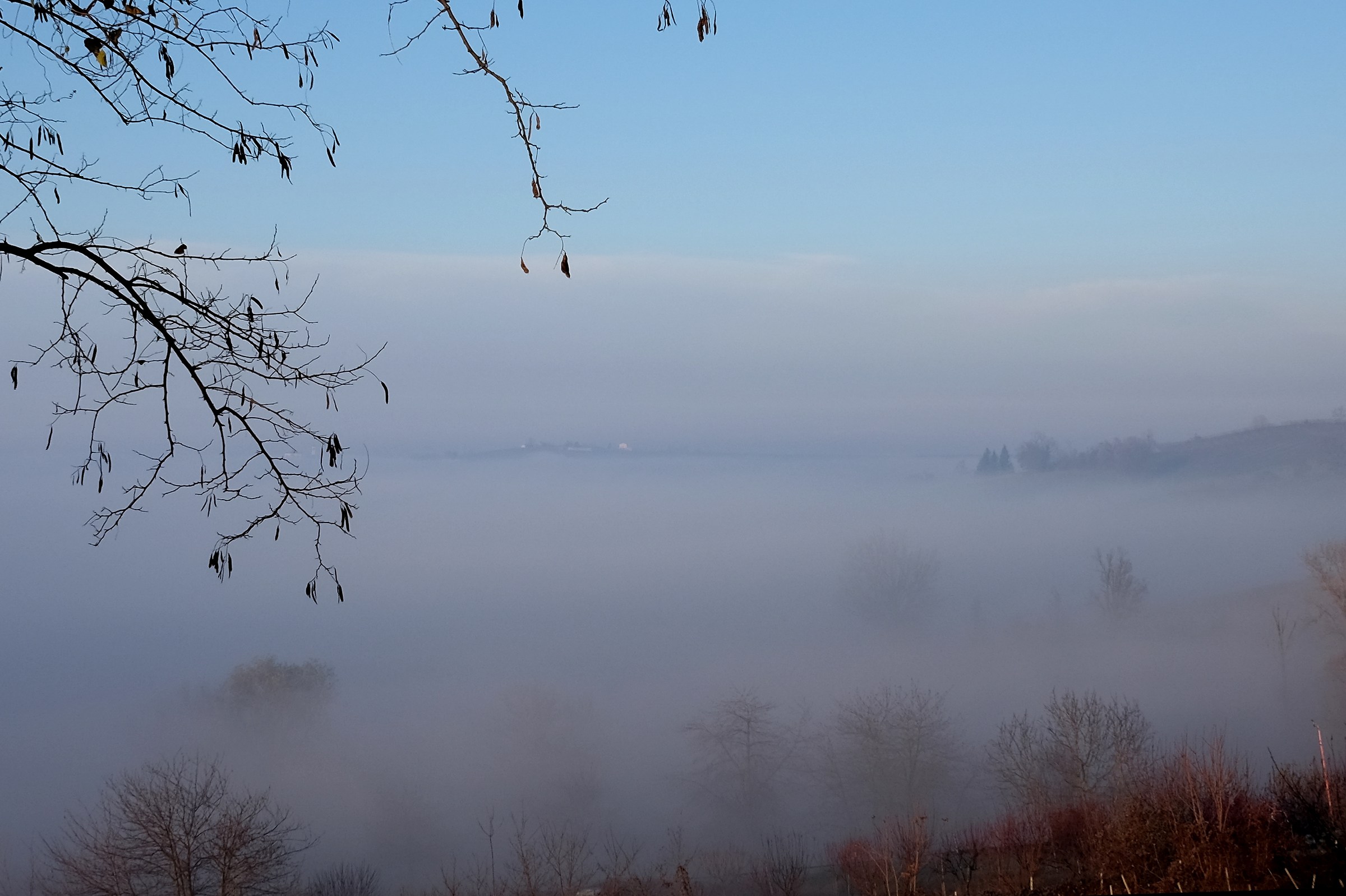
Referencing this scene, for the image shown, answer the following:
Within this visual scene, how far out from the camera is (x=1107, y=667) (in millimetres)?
89875

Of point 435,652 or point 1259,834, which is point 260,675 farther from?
point 1259,834

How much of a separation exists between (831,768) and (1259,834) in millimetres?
50063

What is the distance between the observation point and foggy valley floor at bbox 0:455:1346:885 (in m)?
69.9

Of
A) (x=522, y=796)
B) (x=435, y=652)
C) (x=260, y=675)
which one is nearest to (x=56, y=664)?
(x=435, y=652)

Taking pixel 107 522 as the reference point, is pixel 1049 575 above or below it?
below

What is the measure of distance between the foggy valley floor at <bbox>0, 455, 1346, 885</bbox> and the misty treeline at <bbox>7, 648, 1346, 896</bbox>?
1095 millimetres

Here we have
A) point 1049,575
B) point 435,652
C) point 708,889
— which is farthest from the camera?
point 1049,575

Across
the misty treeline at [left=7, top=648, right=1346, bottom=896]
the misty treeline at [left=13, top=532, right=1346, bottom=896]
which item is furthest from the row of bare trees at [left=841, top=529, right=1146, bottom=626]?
the misty treeline at [left=7, top=648, right=1346, bottom=896]

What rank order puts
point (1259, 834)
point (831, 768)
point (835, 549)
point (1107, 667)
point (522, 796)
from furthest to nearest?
point (835, 549) → point (1107, 667) → point (522, 796) → point (831, 768) → point (1259, 834)

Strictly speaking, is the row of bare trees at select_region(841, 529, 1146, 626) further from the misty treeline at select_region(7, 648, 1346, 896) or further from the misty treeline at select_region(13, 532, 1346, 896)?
the misty treeline at select_region(7, 648, 1346, 896)

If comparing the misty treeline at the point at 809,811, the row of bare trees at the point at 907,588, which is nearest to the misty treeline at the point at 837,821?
the misty treeline at the point at 809,811

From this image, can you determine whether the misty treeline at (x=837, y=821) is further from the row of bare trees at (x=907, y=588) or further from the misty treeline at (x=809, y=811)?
A: the row of bare trees at (x=907, y=588)

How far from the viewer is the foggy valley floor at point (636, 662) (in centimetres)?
6994

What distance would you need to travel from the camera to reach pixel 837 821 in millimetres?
57750
